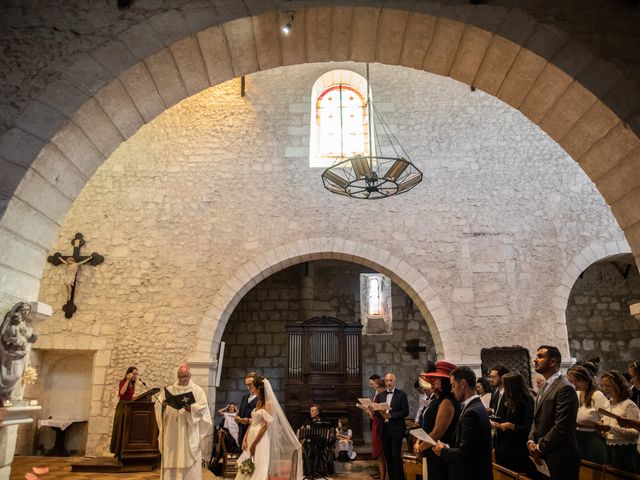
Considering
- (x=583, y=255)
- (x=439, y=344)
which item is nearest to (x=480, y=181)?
(x=583, y=255)

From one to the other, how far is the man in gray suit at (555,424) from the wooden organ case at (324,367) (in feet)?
21.1

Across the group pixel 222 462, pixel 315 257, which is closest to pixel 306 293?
pixel 315 257

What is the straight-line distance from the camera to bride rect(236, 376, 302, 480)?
4.38 metres

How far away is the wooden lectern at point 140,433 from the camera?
21.1 feet

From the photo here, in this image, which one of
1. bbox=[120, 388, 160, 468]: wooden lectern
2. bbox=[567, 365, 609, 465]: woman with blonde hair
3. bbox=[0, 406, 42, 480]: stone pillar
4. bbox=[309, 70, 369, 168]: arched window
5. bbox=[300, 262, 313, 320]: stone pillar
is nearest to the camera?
bbox=[0, 406, 42, 480]: stone pillar

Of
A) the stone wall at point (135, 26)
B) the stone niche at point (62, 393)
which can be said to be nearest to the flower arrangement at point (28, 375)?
the stone wall at point (135, 26)

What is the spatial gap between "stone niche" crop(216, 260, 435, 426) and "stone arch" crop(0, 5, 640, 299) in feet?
24.8

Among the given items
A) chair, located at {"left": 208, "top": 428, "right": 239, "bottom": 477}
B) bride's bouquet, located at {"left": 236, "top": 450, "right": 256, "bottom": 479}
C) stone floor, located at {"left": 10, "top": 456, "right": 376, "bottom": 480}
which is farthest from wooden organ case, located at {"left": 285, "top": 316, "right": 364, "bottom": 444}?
bride's bouquet, located at {"left": 236, "top": 450, "right": 256, "bottom": 479}

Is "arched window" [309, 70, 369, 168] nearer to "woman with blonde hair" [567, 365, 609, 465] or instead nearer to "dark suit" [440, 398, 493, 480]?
"woman with blonde hair" [567, 365, 609, 465]

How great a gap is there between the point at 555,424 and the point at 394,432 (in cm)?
281

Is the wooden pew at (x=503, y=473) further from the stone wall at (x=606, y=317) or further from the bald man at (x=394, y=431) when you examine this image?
the stone wall at (x=606, y=317)

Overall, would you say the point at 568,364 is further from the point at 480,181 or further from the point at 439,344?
the point at 480,181

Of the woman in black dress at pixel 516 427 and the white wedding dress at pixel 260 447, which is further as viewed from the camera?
the white wedding dress at pixel 260 447

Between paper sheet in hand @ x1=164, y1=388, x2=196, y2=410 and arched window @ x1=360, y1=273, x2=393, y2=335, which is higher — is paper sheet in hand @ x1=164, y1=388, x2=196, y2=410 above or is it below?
below
